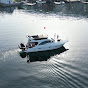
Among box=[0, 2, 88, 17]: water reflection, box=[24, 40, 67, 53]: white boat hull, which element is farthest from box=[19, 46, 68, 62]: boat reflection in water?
box=[0, 2, 88, 17]: water reflection

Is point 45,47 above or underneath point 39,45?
underneath

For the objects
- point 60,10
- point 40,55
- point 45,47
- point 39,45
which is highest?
point 60,10

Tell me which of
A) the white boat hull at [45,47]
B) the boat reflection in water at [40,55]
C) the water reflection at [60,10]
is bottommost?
the boat reflection in water at [40,55]

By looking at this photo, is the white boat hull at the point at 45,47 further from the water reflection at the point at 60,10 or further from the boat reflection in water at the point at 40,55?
the water reflection at the point at 60,10

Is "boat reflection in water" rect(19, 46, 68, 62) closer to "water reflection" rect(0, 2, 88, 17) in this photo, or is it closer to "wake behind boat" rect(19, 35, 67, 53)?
"wake behind boat" rect(19, 35, 67, 53)

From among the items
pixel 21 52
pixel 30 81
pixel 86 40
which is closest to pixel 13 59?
pixel 21 52

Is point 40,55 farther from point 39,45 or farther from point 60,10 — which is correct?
point 60,10

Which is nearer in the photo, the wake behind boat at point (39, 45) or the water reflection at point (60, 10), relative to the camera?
the wake behind boat at point (39, 45)

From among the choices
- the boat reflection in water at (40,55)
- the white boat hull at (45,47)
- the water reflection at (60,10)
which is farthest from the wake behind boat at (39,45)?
the water reflection at (60,10)

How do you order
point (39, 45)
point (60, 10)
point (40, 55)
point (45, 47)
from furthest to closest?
point (60, 10), point (45, 47), point (39, 45), point (40, 55)

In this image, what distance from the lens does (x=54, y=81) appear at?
76.6 ft

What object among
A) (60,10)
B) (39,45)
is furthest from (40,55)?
(60,10)

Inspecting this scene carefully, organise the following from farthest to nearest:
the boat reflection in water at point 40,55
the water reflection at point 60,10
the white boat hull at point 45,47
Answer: the water reflection at point 60,10 → the white boat hull at point 45,47 → the boat reflection in water at point 40,55

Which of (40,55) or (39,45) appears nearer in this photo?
(40,55)
